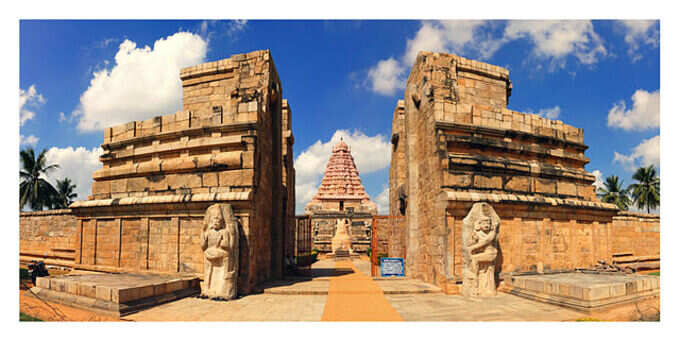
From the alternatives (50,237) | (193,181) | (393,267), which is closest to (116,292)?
(193,181)

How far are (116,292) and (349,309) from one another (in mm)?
5108

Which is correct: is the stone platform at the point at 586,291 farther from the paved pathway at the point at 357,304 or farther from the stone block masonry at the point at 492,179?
the paved pathway at the point at 357,304

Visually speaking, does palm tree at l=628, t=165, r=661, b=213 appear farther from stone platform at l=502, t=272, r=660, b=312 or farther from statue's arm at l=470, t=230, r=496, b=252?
statue's arm at l=470, t=230, r=496, b=252

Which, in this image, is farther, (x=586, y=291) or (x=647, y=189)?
(x=647, y=189)

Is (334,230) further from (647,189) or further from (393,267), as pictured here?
(647,189)

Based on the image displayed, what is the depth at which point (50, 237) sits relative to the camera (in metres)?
15.8

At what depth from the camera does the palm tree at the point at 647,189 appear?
31.8 metres

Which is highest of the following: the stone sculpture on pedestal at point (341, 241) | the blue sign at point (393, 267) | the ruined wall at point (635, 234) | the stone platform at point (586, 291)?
the ruined wall at point (635, 234)

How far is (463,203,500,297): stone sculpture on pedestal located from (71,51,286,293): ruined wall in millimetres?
6060

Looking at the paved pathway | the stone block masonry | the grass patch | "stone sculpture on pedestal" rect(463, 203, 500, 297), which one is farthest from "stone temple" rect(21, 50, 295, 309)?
"stone sculpture on pedestal" rect(463, 203, 500, 297)

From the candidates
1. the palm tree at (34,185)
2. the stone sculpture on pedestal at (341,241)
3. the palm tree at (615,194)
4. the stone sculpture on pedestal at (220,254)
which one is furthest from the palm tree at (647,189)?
the palm tree at (34,185)

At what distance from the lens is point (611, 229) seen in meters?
13.4

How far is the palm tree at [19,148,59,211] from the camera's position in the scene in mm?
29062

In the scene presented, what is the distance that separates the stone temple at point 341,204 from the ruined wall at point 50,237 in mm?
18826
